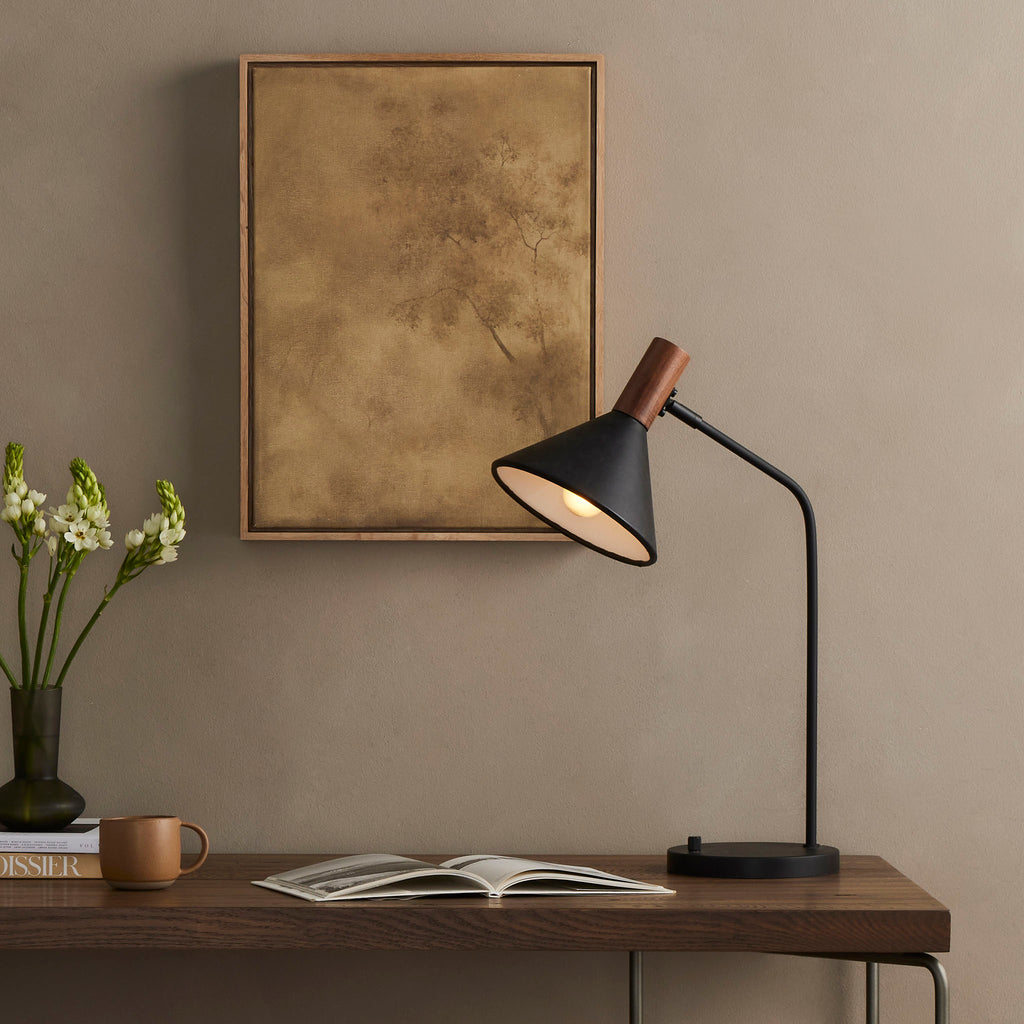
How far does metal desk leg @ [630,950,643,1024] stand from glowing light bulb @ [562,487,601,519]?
2.05 ft

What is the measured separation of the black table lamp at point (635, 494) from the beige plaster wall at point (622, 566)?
7.7 inches

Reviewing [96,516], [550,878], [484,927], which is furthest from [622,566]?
[96,516]

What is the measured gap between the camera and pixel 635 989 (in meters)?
1.51

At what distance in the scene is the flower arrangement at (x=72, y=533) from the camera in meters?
1.43

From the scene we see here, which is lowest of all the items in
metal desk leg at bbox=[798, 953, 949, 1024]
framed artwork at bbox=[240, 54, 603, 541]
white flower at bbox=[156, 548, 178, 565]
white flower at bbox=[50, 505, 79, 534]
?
metal desk leg at bbox=[798, 953, 949, 1024]

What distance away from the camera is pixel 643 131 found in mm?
1625

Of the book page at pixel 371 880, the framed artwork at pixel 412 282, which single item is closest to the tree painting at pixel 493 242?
the framed artwork at pixel 412 282

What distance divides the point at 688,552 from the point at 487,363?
1.33ft

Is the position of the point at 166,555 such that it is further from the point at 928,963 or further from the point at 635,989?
the point at 928,963

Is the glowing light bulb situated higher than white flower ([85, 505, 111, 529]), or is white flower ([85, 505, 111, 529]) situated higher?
the glowing light bulb

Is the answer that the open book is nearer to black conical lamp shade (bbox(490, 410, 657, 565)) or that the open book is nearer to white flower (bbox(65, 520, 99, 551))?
black conical lamp shade (bbox(490, 410, 657, 565))

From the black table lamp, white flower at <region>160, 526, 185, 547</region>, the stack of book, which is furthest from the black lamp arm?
the stack of book

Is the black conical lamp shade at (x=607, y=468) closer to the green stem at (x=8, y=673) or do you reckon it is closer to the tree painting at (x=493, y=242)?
the tree painting at (x=493, y=242)

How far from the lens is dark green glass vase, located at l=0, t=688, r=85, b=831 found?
1387 millimetres
